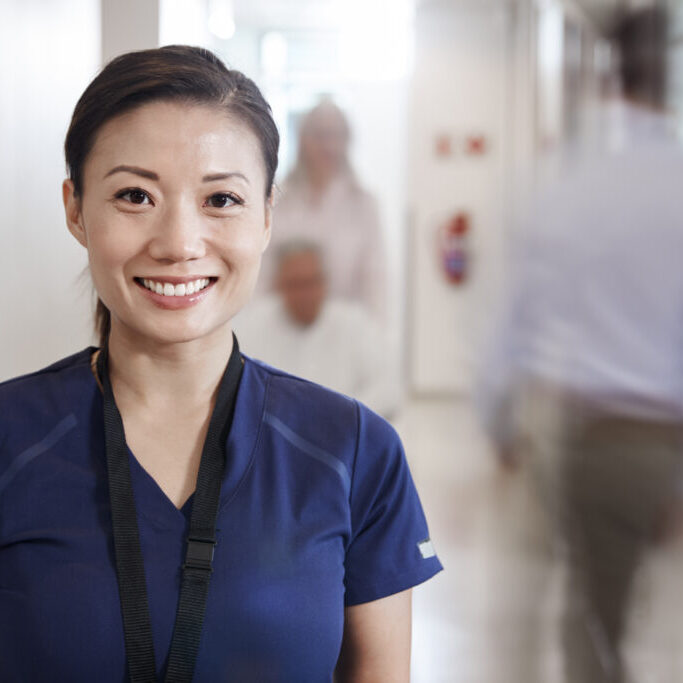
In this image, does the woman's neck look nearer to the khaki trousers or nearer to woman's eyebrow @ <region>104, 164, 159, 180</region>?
woman's eyebrow @ <region>104, 164, 159, 180</region>

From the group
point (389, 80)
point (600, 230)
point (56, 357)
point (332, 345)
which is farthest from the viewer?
point (389, 80)

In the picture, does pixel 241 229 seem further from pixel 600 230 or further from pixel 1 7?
pixel 600 230

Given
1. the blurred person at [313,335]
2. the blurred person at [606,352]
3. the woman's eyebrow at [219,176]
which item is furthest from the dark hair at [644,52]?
the woman's eyebrow at [219,176]

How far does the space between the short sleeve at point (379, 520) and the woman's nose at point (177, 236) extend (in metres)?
0.22

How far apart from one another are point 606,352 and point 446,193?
0.81 m

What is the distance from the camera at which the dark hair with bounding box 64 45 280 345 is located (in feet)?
2.22

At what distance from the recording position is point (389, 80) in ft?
6.49

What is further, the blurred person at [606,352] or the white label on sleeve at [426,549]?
the blurred person at [606,352]

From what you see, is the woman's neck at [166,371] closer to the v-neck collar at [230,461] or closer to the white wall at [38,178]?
the v-neck collar at [230,461]

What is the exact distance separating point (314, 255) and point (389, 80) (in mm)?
615

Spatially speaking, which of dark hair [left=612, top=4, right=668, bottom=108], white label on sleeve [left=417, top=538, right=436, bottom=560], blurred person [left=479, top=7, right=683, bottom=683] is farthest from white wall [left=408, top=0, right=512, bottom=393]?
white label on sleeve [left=417, top=538, right=436, bottom=560]

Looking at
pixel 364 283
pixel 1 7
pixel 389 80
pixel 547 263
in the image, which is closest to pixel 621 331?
A: pixel 547 263

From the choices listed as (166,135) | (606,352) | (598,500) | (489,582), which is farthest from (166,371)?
(489,582)

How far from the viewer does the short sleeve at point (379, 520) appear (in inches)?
29.1
